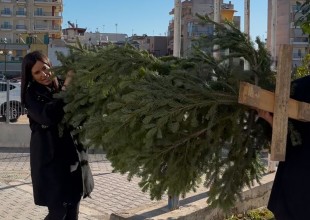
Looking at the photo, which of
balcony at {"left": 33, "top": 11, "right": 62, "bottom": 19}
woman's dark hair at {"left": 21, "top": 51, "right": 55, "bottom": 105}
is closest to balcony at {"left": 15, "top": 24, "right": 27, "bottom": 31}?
balcony at {"left": 33, "top": 11, "right": 62, "bottom": 19}

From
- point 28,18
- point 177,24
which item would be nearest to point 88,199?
point 177,24

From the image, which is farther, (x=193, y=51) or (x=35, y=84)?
(x=35, y=84)

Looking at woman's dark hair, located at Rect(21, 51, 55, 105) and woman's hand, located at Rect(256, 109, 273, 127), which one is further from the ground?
woman's dark hair, located at Rect(21, 51, 55, 105)

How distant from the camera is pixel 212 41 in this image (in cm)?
298

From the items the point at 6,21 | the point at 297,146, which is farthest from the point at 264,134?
the point at 6,21

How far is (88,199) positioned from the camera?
6.91m

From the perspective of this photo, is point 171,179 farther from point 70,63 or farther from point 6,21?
point 6,21

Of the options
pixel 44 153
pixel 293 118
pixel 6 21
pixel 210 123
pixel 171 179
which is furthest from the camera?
pixel 6 21

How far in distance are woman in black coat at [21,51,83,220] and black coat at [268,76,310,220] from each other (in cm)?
178

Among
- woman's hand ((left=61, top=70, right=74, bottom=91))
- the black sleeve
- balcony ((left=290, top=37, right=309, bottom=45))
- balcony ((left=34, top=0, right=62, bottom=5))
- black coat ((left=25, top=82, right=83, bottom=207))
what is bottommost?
black coat ((left=25, top=82, right=83, bottom=207))

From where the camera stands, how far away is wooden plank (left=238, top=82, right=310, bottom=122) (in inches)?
94.8

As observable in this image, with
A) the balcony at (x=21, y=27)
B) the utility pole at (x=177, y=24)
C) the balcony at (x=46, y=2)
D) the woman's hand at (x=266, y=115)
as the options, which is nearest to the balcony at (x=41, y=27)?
the balcony at (x=21, y=27)

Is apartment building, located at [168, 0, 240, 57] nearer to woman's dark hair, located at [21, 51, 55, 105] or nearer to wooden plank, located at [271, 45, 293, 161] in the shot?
wooden plank, located at [271, 45, 293, 161]

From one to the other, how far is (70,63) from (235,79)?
1.59 m
